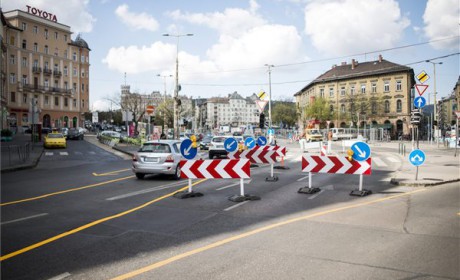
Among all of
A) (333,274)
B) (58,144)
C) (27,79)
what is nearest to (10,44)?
(27,79)

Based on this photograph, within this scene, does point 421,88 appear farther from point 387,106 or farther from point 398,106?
point 387,106

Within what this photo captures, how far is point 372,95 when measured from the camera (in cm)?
7138

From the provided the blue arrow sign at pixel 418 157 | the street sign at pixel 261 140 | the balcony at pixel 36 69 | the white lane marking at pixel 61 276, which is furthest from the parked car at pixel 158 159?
the balcony at pixel 36 69

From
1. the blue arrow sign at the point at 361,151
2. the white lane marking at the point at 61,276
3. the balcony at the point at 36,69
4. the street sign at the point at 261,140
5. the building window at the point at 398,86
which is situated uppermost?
the balcony at the point at 36,69

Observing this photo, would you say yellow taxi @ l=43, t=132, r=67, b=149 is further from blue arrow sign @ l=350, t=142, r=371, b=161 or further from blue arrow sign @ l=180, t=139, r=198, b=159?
blue arrow sign @ l=350, t=142, r=371, b=161

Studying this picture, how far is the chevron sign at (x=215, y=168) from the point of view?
10.9m

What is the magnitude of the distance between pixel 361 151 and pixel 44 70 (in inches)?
3149

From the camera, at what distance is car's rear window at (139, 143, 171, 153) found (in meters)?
15.0

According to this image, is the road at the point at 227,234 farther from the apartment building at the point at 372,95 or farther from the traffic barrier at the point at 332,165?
the apartment building at the point at 372,95

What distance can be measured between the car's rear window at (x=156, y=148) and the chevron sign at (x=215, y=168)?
414 centimetres

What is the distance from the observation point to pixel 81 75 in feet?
292

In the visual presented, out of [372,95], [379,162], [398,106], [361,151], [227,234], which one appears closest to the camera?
[227,234]

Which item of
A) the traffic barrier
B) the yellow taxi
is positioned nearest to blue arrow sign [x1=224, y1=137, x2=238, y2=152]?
the traffic barrier

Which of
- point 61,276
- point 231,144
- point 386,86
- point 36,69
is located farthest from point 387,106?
point 61,276
